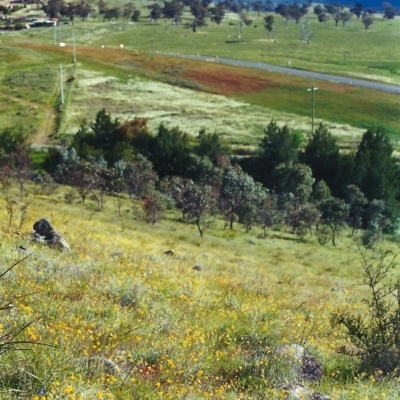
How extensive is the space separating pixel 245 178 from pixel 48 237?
30.7 m

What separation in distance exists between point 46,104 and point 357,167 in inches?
1746

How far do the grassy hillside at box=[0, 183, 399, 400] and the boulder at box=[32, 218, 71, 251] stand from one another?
1.25 ft

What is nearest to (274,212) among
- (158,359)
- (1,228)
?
(1,228)

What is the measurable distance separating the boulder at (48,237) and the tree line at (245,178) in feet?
63.6

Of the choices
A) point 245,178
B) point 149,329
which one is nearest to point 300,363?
point 149,329

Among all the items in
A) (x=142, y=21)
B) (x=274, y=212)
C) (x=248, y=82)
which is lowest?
(x=274, y=212)

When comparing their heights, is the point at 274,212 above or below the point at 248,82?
below

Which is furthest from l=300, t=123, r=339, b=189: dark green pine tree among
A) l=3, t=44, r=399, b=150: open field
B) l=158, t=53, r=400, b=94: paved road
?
l=158, t=53, r=400, b=94: paved road

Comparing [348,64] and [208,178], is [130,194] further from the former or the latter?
[348,64]

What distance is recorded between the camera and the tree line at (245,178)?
39.8 metres

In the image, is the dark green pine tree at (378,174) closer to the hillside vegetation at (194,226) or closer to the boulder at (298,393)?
the hillside vegetation at (194,226)

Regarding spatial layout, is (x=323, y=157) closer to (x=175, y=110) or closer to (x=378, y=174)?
(x=378, y=174)

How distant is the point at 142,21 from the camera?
626 ft

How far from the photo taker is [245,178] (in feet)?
141
